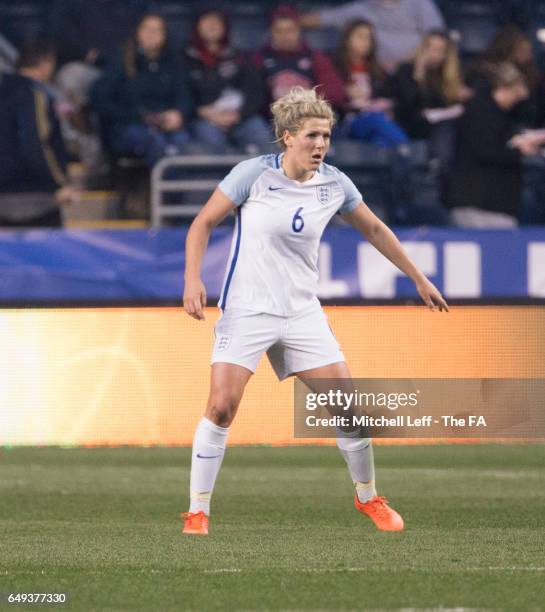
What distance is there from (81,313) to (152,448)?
1194mm

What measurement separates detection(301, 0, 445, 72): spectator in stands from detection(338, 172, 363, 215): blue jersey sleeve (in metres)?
9.19

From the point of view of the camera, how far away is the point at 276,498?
9797 mm

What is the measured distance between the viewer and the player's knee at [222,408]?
7656mm

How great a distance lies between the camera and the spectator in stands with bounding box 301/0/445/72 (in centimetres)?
1698

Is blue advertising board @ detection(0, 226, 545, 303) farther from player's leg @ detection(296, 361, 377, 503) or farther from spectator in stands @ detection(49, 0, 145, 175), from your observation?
player's leg @ detection(296, 361, 377, 503)

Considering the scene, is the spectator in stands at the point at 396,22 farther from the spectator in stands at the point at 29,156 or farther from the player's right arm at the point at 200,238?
the player's right arm at the point at 200,238

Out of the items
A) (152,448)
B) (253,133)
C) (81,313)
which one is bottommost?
(152,448)

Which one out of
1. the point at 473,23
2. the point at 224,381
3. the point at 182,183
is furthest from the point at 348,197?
the point at 473,23

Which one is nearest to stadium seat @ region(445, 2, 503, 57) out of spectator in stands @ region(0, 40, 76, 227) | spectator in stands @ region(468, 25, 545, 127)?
spectator in stands @ region(468, 25, 545, 127)

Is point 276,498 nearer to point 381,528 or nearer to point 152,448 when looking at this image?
point 381,528

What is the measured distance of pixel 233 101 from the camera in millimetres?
15562

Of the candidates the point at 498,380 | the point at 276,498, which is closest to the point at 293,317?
the point at 276,498

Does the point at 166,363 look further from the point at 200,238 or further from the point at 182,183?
the point at 200,238

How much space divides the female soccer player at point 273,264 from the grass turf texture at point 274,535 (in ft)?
2.17
